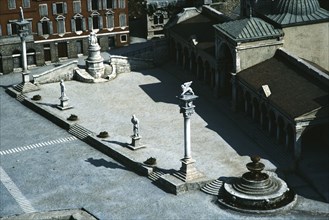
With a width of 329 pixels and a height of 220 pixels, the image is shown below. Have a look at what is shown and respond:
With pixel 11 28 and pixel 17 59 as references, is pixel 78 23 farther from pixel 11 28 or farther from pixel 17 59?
pixel 17 59

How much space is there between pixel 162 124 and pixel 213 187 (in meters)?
18.9

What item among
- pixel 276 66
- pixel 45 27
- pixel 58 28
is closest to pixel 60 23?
pixel 58 28

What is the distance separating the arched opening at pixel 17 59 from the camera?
414ft

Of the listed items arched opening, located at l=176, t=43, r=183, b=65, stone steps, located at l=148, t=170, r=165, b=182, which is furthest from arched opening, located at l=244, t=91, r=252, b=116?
arched opening, located at l=176, t=43, r=183, b=65

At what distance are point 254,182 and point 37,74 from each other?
2023 inches

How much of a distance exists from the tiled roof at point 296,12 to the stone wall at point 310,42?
84 cm

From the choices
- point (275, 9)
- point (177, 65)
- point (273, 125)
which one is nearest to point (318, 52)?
point (275, 9)

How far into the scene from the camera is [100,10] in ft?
431

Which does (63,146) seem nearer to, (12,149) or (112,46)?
(12,149)

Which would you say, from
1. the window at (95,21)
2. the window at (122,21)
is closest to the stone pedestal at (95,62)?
the window at (95,21)

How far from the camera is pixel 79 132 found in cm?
10062

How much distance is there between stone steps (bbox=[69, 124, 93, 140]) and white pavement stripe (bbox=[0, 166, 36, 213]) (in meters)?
11.5

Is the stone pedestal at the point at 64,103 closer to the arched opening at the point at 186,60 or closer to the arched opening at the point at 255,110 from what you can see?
the arched opening at the point at 186,60

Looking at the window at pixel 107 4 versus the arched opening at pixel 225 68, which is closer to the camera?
the arched opening at pixel 225 68
